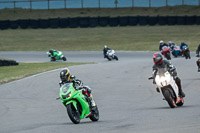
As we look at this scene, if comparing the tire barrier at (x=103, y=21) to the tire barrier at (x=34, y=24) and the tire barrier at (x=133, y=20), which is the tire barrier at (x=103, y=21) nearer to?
the tire barrier at (x=133, y=20)

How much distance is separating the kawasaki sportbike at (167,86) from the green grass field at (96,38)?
96.4 ft

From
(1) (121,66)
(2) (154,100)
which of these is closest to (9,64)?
(1) (121,66)

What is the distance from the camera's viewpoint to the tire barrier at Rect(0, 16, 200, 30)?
157 ft

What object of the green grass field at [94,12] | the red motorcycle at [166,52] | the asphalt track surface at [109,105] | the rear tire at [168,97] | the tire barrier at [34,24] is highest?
the green grass field at [94,12]

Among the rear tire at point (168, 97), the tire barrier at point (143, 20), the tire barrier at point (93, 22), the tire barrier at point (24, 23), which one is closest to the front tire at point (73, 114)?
the rear tire at point (168, 97)

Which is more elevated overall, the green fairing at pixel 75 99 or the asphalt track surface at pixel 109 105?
the green fairing at pixel 75 99

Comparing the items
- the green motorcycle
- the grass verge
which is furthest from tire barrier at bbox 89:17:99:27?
the green motorcycle

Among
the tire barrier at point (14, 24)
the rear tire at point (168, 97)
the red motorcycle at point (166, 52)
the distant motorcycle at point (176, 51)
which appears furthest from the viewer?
the tire barrier at point (14, 24)

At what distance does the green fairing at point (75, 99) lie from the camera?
8414 millimetres

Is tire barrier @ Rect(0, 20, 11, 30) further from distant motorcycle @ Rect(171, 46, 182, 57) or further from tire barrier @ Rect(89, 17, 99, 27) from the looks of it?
distant motorcycle @ Rect(171, 46, 182, 57)

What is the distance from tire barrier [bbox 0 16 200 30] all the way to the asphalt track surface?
1065 inches

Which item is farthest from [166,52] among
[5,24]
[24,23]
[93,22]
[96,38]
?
[5,24]

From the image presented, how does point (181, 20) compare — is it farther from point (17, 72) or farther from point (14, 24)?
point (17, 72)

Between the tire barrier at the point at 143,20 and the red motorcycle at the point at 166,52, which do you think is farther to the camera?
the tire barrier at the point at 143,20
